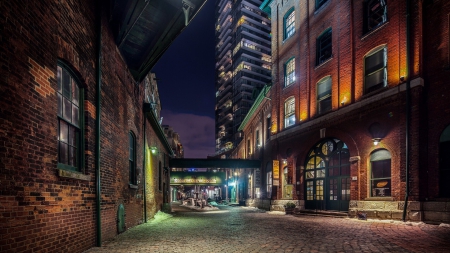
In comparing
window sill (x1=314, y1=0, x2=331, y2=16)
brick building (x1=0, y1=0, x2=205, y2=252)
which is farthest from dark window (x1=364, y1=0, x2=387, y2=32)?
brick building (x1=0, y1=0, x2=205, y2=252)

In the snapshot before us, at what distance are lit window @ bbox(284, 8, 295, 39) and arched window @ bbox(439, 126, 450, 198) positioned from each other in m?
13.1

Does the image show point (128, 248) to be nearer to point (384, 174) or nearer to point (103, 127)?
point (103, 127)

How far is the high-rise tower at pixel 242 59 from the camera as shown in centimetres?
8012

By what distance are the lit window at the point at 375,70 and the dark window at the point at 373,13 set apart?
4.66 feet

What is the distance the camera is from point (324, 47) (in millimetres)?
17969

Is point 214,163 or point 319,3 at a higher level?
point 319,3

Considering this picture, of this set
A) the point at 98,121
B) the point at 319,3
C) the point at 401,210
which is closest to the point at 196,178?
the point at 319,3

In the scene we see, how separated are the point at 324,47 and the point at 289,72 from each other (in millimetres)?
3723

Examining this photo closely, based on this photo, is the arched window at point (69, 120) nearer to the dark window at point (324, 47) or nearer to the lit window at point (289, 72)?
the dark window at point (324, 47)

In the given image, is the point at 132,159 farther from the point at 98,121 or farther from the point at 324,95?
the point at 324,95

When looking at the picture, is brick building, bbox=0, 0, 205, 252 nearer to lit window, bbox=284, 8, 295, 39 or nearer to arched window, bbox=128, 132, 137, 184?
arched window, bbox=128, 132, 137, 184

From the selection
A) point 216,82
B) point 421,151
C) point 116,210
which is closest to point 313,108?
point 421,151

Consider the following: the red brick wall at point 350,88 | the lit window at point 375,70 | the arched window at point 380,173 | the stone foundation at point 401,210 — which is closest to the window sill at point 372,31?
the red brick wall at point 350,88

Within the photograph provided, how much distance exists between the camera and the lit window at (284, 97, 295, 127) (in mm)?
20391
